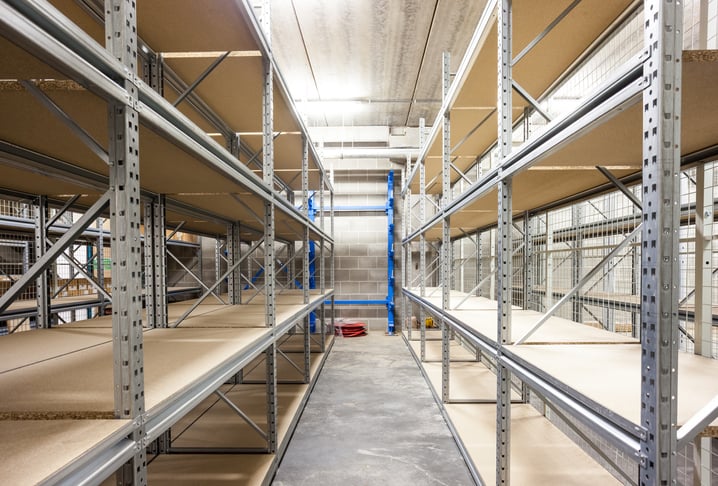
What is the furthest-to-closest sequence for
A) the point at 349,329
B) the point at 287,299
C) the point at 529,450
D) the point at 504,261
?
the point at 349,329 → the point at 287,299 → the point at 529,450 → the point at 504,261

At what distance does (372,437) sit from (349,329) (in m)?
3.97

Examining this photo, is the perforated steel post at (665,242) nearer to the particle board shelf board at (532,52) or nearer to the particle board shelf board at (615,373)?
the particle board shelf board at (615,373)

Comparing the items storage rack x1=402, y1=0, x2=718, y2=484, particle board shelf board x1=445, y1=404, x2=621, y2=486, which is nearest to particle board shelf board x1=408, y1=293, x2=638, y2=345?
storage rack x1=402, y1=0, x2=718, y2=484

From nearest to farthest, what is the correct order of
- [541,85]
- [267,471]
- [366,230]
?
[267,471] → [541,85] → [366,230]

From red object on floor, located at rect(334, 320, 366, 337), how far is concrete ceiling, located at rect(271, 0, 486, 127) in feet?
13.0

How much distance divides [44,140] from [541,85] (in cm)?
320

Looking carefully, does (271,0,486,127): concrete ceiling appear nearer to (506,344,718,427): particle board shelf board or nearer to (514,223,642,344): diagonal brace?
(514,223,642,344): diagonal brace

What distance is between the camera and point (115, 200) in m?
0.98

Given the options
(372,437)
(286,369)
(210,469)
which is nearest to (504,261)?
(372,437)

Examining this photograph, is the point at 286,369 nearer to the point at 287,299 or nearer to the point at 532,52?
the point at 287,299

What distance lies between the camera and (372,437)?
115 inches

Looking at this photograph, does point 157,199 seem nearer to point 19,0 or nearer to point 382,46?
point 19,0

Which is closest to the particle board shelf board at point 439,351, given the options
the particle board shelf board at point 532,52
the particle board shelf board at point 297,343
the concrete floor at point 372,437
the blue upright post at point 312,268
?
the concrete floor at point 372,437

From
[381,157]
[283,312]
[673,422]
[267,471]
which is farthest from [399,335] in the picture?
[673,422]
